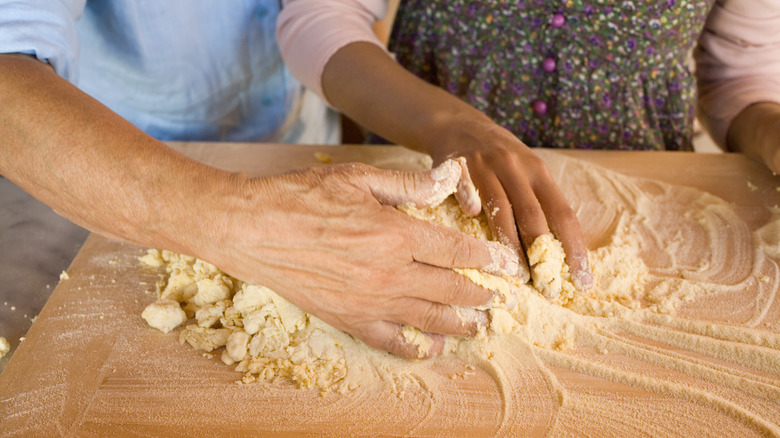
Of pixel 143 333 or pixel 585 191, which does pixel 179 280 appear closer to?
pixel 143 333

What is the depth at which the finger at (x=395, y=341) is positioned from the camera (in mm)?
853

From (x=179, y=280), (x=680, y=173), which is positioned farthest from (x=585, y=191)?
(x=179, y=280)

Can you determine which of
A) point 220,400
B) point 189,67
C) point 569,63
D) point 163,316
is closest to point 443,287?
point 220,400

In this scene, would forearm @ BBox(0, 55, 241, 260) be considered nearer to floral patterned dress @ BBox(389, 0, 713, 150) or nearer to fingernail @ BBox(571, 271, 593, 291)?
fingernail @ BBox(571, 271, 593, 291)

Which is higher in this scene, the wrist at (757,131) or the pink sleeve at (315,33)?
the wrist at (757,131)

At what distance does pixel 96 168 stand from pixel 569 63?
1091 millimetres

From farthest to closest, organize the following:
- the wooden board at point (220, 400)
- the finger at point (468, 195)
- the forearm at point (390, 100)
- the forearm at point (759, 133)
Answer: the forearm at point (759, 133)
the forearm at point (390, 100)
the finger at point (468, 195)
the wooden board at point (220, 400)

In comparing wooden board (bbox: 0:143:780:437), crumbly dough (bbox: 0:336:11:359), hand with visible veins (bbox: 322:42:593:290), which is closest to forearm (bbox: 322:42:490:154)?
hand with visible veins (bbox: 322:42:593:290)

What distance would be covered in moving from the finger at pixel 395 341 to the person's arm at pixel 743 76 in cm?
93

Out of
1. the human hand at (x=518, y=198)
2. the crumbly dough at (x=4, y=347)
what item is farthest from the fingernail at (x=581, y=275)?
the crumbly dough at (x=4, y=347)

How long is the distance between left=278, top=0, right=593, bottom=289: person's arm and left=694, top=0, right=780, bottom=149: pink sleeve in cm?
74

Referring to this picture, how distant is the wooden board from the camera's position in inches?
30.7

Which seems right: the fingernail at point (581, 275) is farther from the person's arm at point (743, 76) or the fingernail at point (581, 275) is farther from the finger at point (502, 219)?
the person's arm at point (743, 76)

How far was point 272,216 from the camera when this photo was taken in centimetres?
78
